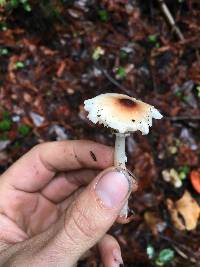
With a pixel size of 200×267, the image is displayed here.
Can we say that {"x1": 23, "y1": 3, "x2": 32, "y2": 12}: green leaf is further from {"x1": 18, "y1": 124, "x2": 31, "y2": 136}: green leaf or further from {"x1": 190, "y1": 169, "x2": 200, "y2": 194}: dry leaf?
{"x1": 190, "y1": 169, "x2": 200, "y2": 194}: dry leaf

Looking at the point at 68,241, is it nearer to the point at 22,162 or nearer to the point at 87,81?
the point at 22,162

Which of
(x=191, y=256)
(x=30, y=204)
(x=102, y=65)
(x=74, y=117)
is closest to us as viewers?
(x=30, y=204)

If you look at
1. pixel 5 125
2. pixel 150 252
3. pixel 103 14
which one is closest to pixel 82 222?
pixel 150 252

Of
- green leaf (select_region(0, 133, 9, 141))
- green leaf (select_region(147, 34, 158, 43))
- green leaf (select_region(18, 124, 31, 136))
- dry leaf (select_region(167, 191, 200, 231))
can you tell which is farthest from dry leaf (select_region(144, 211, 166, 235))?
green leaf (select_region(147, 34, 158, 43))

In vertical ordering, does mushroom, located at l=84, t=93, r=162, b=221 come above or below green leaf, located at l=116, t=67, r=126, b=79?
above

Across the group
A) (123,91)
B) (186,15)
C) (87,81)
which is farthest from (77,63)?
(186,15)

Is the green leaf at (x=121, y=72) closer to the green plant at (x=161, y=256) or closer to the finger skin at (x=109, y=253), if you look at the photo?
the green plant at (x=161, y=256)
